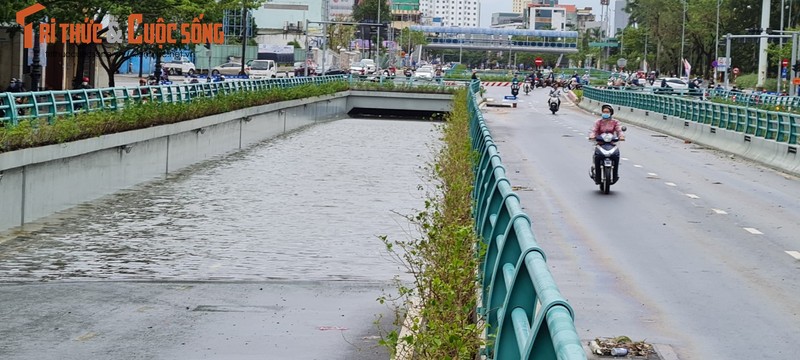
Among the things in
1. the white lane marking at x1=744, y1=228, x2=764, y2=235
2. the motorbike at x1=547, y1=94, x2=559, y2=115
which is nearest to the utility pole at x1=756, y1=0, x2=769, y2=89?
the motorbike at x1=547, y1=94, x2=559, y2=115

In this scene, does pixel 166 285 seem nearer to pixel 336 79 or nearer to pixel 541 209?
pixel 541 209

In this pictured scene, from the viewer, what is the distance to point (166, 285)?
15.5 metres

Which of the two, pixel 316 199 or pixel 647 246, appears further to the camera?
pixel 316 199

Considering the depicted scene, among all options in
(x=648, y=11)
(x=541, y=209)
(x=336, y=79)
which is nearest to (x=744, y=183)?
(x=541, y=209)

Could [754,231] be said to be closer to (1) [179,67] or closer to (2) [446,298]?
(2) [446,298]

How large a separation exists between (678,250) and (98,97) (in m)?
17.9

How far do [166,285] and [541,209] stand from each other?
842 cm

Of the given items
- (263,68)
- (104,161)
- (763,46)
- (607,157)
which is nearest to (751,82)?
(763,46)

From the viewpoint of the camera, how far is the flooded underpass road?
12.0 metres

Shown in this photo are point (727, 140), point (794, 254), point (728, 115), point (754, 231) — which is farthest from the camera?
point (728, 115)

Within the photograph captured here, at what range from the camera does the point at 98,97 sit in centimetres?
3111

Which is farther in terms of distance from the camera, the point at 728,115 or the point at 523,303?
the point at 728,115

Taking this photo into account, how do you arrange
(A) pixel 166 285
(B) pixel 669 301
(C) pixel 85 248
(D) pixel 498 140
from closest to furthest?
(B) pixel 669 301 → (A) pixel 166 285 → (C) pixel 85 248 → (D) pixel 498 140

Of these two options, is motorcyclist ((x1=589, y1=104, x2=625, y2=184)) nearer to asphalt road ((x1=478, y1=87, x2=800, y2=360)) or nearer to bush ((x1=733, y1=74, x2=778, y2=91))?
asphalt road ((x1=478, y1=87, x2=800, y2=360))
